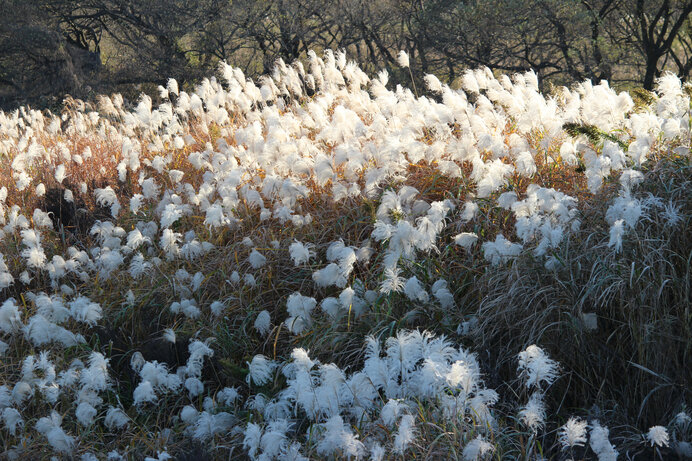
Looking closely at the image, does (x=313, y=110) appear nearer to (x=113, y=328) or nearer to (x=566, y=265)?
(x=113, y=328)

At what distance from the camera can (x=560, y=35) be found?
46.0 ft

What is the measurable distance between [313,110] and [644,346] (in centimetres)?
332

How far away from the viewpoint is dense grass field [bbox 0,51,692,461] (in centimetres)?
291

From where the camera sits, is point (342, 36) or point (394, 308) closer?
point (394, 308)

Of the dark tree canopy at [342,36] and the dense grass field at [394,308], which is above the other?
the dark tree canopy at [342,36]

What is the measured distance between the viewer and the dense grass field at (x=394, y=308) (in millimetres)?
2912

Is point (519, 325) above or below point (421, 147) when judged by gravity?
below

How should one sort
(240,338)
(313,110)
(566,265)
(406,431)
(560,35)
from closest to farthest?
(406,431)
(566,265)
(240,338)
(313,110)
(560,35)

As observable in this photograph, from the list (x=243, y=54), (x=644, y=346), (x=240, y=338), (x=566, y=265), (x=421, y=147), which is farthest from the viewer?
(x=243, y=54)

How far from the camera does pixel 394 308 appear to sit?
3928 millimetres

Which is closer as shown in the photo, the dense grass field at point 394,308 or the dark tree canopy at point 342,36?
the dense grass field at point 394,308

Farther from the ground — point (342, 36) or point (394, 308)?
point (342, 36)

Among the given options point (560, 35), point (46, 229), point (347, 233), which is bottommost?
point (347, 233)

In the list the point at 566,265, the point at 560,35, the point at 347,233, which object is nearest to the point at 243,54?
the point at 560,35
